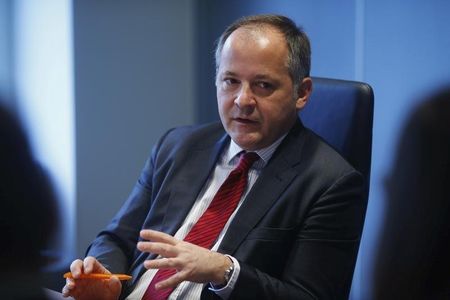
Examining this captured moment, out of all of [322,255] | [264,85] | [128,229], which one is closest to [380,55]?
[264,85]

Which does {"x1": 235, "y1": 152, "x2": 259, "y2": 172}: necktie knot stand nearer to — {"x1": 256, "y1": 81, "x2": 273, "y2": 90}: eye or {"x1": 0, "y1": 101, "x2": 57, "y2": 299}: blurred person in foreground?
{"x1": 256, "y1": 81, "x2": 273, "y2": 90}: eye

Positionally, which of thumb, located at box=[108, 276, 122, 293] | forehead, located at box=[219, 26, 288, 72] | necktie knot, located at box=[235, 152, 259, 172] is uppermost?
forehead, located at box=[219, 26, 288, 72]

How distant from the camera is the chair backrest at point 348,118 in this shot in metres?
1.74

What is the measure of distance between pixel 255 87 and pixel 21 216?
746 millimetres

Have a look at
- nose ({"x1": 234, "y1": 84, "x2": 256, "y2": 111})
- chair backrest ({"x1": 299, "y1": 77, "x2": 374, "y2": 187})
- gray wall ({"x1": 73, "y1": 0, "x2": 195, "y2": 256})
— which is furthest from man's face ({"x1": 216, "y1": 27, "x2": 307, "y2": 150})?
gray wall ({"x1": 73, "y1": 0, "x2": 195, "y2": 256})

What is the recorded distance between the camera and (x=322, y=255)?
5.19ft

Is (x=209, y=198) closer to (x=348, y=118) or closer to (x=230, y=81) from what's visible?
(x=230, y=81)

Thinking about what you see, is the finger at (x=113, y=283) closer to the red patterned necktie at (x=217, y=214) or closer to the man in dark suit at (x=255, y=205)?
the man in dark suit at (x=255, y=205)

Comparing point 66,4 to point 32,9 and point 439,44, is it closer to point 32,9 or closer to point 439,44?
point 32,9

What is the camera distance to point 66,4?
2.54 m

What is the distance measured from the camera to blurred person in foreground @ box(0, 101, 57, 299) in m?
1.12

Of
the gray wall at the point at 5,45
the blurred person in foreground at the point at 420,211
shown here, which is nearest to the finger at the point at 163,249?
the blurred person in foreground at the point at 420,211

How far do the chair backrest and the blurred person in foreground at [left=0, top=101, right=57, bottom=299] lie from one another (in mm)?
799

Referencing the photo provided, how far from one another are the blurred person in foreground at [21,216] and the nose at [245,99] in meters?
0.60
